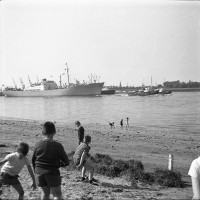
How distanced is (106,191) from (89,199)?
0.65m

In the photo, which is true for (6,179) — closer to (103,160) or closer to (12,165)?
(12,165)

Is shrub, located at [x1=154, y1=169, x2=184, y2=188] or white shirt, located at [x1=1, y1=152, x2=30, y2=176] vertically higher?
white shirt, located at [x1=1, y1=152, x2=30, y2=176]

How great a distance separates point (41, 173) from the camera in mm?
3826

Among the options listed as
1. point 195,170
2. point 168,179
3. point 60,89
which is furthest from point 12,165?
point 60,89

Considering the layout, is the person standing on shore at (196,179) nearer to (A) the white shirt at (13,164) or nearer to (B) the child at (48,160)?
(B) the child at (48,160)

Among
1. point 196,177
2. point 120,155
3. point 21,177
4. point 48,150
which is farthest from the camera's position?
point 120,155

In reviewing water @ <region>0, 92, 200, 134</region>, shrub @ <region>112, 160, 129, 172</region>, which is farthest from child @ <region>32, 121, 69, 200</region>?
water @ <region>0, 92, 200, 134</region>

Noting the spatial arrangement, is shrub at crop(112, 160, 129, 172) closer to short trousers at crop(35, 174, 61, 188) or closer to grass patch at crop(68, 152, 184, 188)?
grass patch at crop(68, 152, 184, 188)

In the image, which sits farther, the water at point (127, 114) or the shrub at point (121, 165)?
the water at point (127, 114)

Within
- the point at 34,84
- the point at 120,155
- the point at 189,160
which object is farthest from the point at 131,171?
the point at 34,84

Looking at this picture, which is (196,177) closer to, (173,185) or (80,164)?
(80,164)

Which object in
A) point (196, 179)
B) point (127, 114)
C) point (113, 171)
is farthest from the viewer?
point (127, 114)

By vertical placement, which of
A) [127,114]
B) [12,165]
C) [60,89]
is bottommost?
[127,114]

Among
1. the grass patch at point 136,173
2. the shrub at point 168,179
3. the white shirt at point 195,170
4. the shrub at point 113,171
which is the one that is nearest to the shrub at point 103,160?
the grass patch at point 136,173
